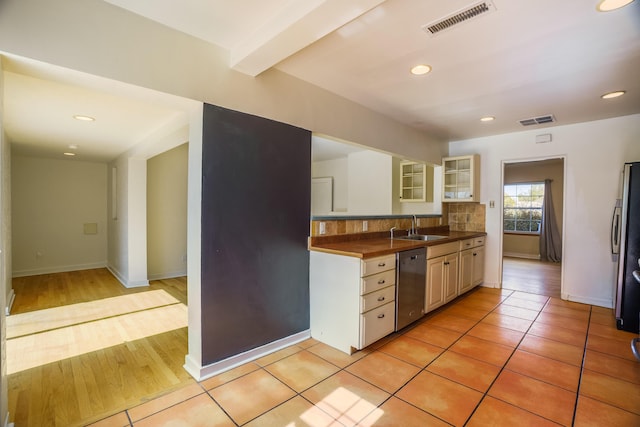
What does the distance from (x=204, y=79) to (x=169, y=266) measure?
4169mm

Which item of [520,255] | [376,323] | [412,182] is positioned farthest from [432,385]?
[520,255]

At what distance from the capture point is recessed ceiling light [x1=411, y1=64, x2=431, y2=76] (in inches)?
94.2

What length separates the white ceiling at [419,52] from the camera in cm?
170

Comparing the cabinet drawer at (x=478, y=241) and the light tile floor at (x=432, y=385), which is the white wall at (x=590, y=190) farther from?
the light tile floor at (x=432, y=385)

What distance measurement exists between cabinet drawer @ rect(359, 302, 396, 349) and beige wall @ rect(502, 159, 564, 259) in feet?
19.4

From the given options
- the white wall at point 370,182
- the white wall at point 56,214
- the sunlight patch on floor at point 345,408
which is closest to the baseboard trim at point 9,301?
the white wall at point 56,214

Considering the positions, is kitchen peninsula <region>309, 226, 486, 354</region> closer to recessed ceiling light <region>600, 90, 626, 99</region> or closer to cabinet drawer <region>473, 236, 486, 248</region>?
cabinet drawer <region>473, 236, 486, 248</region>

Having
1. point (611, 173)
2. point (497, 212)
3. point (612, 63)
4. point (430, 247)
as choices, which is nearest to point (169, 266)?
point (430, 247)

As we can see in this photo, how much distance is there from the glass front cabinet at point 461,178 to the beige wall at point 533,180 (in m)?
2.95

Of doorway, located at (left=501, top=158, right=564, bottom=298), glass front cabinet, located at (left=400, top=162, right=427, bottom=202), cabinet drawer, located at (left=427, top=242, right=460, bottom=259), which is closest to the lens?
cabinet drawer, located at (left=427, top=242, right=460, bottom=259)

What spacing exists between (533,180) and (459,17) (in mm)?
7094

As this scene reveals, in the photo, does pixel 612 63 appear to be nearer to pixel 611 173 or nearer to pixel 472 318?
pixel 611 173

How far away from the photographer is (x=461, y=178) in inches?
186

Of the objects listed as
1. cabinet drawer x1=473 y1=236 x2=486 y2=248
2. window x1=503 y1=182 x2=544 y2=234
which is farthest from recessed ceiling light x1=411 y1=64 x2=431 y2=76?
window x1=503 y1=182 x2=544 y2=234
